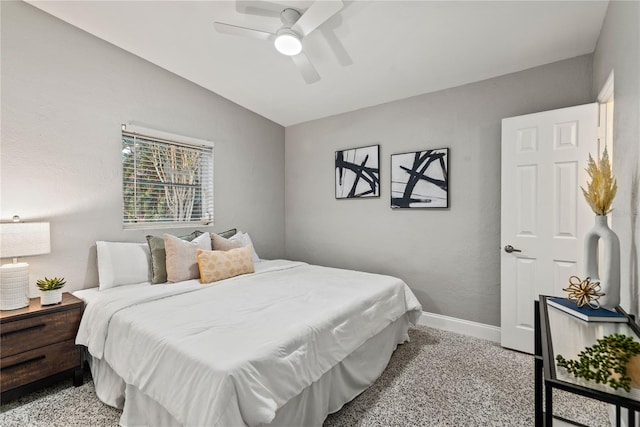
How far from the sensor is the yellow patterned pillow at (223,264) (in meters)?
2.72

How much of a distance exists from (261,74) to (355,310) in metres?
2.57

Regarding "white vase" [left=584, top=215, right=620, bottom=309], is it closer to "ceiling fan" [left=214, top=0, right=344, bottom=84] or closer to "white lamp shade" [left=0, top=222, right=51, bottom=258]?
"ceiling fan" [left=214, top=0, right=344, bottom=84]

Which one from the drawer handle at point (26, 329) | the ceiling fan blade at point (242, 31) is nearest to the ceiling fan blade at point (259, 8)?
the ceiling fan blade at point (242, 31)

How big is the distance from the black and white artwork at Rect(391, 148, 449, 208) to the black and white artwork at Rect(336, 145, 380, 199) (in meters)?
0.23

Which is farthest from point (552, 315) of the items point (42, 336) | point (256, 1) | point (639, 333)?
point (42, 336)

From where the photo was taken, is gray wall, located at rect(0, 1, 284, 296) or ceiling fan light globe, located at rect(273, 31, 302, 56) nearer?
ceiling fan light globe, located at rect(273, 31, 302, 56)

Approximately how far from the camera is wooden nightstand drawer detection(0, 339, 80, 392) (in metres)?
1.99

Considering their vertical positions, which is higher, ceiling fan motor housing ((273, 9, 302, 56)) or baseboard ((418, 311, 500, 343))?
ceiling fan motor housing ((273, 9, 302, 56))

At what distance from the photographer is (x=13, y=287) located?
214cm

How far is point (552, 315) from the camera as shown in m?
1.46

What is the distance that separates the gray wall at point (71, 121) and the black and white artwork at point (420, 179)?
7.67ft

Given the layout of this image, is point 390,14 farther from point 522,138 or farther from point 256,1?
point 522,138

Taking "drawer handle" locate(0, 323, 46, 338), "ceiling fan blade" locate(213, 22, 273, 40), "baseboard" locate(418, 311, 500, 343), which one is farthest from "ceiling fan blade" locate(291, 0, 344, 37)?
"baseboard" locate(418, 311, 500, 343)

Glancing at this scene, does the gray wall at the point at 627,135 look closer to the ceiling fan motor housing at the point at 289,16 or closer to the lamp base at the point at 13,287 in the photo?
the ceiling fan motor housing at the point at 289,16
